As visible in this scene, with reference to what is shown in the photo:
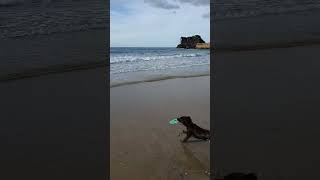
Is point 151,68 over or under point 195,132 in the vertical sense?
over

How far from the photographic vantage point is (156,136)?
4457 mm

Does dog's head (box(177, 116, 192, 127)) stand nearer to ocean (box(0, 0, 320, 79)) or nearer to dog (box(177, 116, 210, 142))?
dog (box(177, 116, 210, 142))
